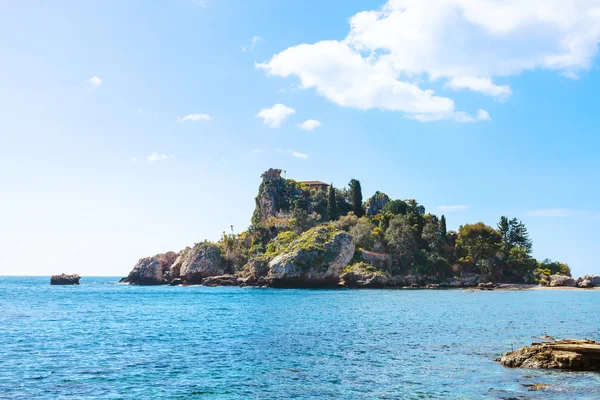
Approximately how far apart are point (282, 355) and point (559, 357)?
17.8 m

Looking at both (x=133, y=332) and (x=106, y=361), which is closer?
(x=106, y=361)

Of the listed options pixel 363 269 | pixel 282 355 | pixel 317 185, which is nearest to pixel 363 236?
pixel 363 269

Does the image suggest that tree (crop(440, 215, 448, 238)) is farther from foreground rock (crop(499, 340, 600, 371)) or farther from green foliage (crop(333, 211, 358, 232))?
foreground rock (crop(499, 340, 600, 371))

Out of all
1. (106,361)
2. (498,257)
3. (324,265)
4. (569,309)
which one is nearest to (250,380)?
(106,361)

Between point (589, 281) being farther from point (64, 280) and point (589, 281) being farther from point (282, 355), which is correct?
point (64, 280)

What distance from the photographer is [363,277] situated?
132000 millimetres

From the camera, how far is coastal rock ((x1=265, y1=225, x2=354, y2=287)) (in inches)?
5128

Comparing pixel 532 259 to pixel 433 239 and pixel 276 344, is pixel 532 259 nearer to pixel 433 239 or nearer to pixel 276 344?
pixel 433 239

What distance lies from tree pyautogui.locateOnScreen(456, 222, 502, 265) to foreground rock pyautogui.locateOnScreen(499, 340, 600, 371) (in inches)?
4506

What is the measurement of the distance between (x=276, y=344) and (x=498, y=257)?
4767 inches

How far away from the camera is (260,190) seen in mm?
183750

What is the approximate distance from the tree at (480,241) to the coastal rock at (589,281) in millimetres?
24029

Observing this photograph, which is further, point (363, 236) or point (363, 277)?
point (363, 236)

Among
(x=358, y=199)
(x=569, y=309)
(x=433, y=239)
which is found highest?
(x=358, y=199)
